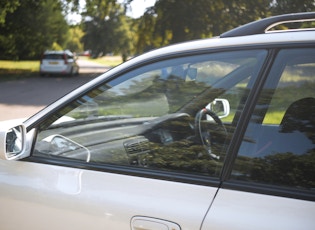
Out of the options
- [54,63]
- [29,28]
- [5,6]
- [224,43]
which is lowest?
[54,63]

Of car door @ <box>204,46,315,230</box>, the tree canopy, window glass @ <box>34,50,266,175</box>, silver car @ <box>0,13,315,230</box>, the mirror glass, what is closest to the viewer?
car door @ <box>204,46,315,230</box>

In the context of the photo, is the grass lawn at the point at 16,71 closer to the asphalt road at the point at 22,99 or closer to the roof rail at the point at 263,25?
the asphalt road at the point at 22,99

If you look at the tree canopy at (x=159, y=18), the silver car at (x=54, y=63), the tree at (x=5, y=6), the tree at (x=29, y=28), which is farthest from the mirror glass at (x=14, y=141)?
the tree at (x=29, y=28)

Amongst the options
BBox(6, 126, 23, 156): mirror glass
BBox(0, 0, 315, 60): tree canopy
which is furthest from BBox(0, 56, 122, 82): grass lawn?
BBox(6, 126, 23, 156): mirror glass

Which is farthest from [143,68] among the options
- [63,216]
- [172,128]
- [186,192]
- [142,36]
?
[142,36]

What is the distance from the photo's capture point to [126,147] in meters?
2.16

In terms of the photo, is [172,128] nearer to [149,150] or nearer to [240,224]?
[149,150]

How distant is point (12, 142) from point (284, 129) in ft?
4.54

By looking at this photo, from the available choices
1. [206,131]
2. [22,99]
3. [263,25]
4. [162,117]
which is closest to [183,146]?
[206,131]

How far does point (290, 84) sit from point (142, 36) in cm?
1623

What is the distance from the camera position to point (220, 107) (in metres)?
2.17

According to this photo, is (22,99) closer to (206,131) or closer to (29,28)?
(206,131)

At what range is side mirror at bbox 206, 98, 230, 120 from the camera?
2013 millimetres

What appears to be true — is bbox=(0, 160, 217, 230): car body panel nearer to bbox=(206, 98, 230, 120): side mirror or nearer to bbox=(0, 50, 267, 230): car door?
bbox=(0, 50, 267, 230): car door
